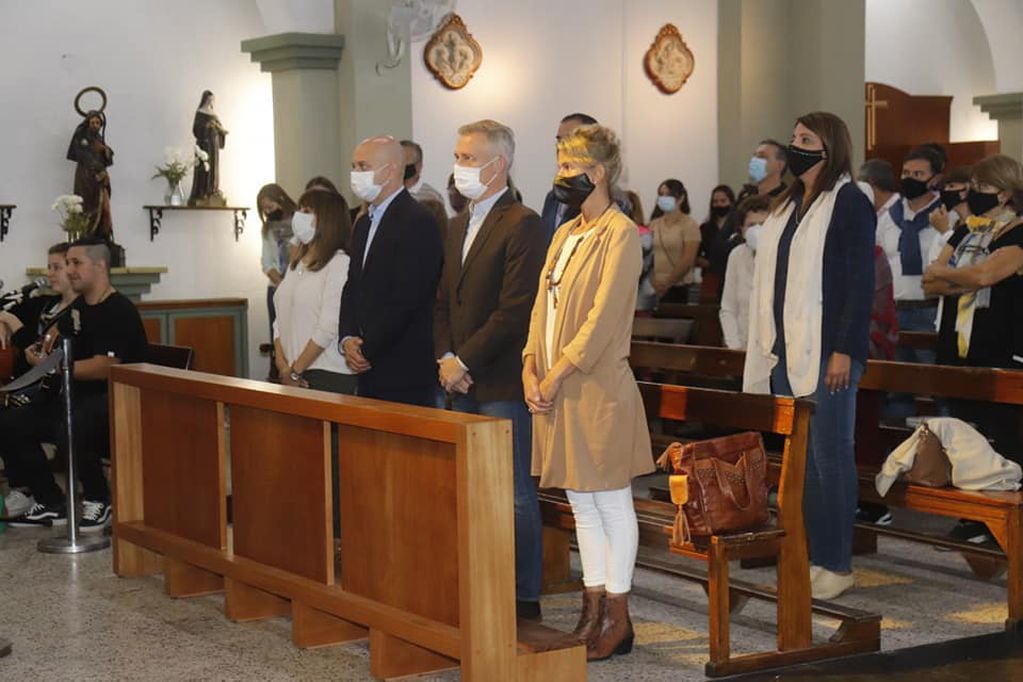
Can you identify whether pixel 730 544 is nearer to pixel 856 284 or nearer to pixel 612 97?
pixel 856 284

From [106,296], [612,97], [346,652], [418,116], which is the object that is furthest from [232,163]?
[346,652]

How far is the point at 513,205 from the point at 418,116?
7.38 meters

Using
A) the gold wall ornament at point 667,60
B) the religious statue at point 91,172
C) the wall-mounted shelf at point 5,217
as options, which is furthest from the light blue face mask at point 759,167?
the gold wall ornament at point 667,60

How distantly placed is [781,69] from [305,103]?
146 inches

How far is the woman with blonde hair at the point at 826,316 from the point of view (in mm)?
5348

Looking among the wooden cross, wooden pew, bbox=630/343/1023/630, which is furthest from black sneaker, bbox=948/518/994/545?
the wooden cross

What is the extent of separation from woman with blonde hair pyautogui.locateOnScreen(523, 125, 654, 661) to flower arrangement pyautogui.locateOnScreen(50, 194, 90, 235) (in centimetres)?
656

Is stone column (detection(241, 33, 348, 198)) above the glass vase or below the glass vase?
above

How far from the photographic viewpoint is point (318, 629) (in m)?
5.16

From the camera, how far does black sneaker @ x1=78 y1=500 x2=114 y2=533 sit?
7.34 m

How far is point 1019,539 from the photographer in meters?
5.19

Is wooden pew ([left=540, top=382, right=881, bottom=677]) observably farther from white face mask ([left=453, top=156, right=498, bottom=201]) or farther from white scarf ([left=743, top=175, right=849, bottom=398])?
white face mask ([left=453, top=156, right=498, bottom=201])

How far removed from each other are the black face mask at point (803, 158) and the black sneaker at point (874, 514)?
1.92m

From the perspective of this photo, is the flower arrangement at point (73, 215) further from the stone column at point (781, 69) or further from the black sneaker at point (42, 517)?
the stone column at point (781, 69)
